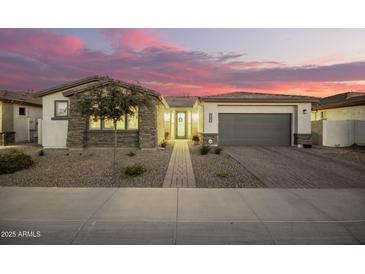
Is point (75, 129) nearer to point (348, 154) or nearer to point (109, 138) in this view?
point (109, 138)

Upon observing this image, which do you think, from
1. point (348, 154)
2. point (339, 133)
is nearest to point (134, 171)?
A: point (348, 154)

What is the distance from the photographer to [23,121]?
21.5 meters

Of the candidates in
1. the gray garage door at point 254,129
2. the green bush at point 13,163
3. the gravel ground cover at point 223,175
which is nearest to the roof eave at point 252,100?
the gray garage door at point 254,129

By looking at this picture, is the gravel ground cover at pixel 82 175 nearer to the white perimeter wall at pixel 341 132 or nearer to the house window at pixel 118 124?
the house window at pixel 118 124

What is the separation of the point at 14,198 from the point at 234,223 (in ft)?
17.2

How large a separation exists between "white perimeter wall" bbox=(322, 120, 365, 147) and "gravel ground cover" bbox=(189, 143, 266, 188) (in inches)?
455

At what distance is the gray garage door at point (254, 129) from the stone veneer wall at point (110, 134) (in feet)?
18.3

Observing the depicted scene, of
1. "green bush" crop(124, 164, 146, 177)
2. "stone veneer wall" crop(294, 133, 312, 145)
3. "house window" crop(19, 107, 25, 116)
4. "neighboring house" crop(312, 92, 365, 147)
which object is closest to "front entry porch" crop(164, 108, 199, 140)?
"stone veneer wall" crop(294, 133, 312, 145)

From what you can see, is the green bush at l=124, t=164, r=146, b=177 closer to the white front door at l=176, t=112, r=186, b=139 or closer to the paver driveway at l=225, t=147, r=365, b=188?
the paver driveway at l=225, t=147, r=365, b=188

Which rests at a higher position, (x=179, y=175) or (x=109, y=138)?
(x=109, y=138)

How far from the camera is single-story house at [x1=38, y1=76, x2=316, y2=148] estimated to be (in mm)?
14703

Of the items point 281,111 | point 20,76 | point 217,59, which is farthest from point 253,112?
point 20,76

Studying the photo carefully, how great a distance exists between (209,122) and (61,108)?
1013 cm

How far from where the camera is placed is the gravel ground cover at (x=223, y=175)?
7.29 metres
